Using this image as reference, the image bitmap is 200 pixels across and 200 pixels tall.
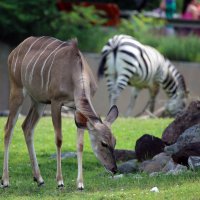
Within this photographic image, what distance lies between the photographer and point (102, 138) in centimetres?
879

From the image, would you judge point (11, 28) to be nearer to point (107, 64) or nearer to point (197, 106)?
point (107, 64)

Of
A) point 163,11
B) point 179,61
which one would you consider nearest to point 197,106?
point 179,61

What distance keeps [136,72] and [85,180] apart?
8.50 m

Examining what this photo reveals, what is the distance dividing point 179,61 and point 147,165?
1162 centimetres

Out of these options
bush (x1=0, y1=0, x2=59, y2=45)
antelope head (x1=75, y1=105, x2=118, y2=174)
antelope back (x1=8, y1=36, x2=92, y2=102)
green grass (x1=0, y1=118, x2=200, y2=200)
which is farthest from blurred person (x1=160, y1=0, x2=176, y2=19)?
antelope head (x1=75, y1=105, x2=118, y2=174)

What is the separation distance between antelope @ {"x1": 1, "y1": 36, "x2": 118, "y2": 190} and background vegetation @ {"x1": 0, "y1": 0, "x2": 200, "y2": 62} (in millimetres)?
11612

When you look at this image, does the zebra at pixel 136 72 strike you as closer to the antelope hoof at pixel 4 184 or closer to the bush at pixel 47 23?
the bush at pixel 47 23

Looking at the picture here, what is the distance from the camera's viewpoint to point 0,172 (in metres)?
10.4

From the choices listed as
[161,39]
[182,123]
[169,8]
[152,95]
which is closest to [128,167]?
[182,123]

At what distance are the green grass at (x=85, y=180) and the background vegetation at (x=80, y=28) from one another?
8072 millimetres

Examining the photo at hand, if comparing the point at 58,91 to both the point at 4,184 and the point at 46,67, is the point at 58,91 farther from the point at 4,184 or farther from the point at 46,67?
the point at 4,184

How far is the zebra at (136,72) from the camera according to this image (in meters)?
18.1

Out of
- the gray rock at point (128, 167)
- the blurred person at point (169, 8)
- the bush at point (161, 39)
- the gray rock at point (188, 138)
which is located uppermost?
the gray rock at point (188, 138)

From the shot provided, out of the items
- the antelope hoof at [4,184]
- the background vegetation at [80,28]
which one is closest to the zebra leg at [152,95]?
the background vegetation at [80,28]
